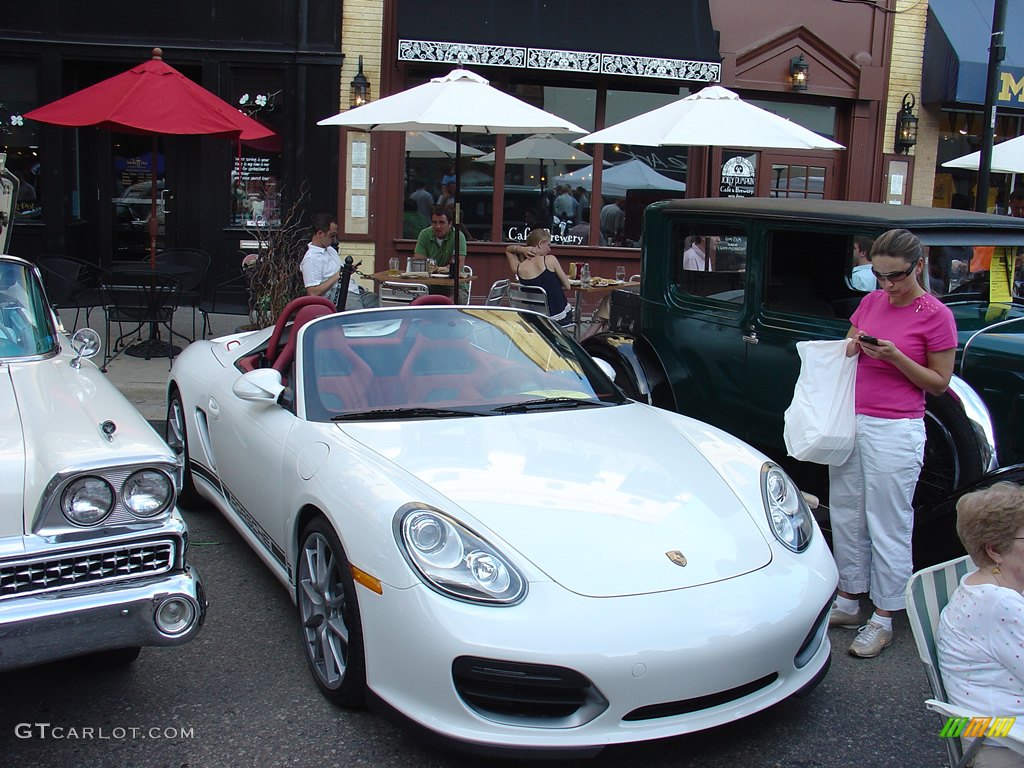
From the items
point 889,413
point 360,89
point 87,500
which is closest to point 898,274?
point 889,413

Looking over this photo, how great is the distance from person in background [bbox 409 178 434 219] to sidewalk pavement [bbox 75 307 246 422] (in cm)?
290

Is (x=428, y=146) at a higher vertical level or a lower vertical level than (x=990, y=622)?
higher

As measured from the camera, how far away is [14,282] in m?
4.60

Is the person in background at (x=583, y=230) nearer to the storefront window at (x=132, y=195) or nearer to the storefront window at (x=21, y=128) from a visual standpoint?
the storefront window at (x=132, y=195)

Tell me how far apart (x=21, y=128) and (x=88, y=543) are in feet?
36.9

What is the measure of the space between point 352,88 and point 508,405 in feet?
30.6

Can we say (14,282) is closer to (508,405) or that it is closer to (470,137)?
(508,405)

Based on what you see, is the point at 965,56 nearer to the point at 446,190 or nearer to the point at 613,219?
the point at 613,219

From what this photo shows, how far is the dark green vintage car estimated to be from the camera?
458cm

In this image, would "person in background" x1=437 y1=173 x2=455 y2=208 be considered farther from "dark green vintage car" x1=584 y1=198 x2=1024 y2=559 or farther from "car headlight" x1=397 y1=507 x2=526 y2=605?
"car headlight" x1=397 y1=507 x2=526 y2=605

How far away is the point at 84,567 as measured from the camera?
10.0 feet

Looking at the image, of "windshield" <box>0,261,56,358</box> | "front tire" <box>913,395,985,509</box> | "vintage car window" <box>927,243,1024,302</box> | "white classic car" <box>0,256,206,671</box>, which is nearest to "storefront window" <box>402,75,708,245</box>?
"vintage car window" <box>927,243,1024,302</box>

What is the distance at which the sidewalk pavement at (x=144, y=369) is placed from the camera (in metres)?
8.04

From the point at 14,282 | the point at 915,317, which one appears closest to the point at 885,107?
the point at 915,317
